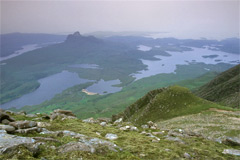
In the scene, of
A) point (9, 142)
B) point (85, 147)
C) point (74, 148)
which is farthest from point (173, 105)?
point (9, 142)

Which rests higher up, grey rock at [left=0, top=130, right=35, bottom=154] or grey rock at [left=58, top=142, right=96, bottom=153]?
grey rock at [left=0, top=130, right=35, bottom=154]

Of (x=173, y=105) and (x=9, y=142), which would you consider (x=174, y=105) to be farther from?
(x=9, y=142)

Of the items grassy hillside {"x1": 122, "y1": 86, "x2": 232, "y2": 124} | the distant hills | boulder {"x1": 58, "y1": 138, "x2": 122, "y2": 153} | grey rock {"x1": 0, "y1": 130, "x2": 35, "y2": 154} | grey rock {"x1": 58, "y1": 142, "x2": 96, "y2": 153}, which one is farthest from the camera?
the distant hills

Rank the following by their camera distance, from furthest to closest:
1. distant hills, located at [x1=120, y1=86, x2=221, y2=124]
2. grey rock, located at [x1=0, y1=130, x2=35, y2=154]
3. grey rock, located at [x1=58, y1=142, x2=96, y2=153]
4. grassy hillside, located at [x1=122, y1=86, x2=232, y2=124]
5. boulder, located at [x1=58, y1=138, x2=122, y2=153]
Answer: distant hills, located at [x1=120, y1=86, x2=221, y2=124] → grassy hillside, located at [x1=122, y1=86, x2=232, y2=124] → boulder, located at [x1=58, y1=138, x2=122, y2=153] → grey rock, located at [x1=58, y1=142, x2=96, y2=153] → grey rock, located at [x1=0, y1=130, x2=35, y2=154]

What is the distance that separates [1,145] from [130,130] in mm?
15110

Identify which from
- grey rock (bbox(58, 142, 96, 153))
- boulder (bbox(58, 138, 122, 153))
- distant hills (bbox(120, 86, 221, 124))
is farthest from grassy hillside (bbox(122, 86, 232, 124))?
grey rock (bbox(58, 142, 96, 153))

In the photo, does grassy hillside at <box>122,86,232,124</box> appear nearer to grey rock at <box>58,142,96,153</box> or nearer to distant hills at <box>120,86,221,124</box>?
distant hills at <box>120,86,221,124</box>

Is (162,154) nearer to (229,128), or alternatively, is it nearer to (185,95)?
(229,128)

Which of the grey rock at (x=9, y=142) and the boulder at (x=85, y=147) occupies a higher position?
the grey rock at (x=9, y=142)

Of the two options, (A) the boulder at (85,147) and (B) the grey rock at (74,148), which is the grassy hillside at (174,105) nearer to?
(A) the boulder at (85,147)

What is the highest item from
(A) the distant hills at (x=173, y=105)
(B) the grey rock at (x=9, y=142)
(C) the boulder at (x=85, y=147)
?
(B) the grey rock at (x=9, y=142)

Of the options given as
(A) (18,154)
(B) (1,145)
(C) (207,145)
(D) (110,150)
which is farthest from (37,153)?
(C) (207,145)

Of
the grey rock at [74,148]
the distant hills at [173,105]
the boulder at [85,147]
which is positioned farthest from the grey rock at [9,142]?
the distant hills at [173,105]

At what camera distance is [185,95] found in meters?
52.5
